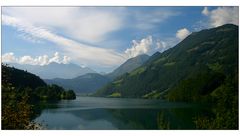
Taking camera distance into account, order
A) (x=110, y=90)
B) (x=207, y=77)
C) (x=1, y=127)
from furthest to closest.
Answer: (x=110, y=90), (x=207, y=77), (x=1, y=127)

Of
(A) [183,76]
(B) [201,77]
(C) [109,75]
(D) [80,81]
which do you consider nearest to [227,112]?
(C) [109,75]

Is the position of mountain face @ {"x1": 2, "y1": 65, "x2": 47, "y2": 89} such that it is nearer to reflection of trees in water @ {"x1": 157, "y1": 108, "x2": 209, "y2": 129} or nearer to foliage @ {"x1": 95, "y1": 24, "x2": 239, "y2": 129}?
reflection of trees in water @ {"x1": 157, "y1": 108, "x2": 209, "y2": 129}

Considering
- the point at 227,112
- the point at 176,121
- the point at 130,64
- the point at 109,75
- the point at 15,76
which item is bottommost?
the point at 176,121

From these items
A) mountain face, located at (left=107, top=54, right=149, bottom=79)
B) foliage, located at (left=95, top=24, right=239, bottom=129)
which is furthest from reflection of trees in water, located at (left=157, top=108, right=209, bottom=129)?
mountain face, located at (left=107, top=54, right=149, bottom=79)

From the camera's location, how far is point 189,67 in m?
84.2

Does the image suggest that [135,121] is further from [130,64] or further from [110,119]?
[130,64]

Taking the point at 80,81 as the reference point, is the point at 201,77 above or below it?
above

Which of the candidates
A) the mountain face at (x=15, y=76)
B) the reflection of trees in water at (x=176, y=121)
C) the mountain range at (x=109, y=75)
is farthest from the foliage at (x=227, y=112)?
the mountain face at (x=15, y=76)

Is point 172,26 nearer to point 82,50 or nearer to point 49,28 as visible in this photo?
point 82,50

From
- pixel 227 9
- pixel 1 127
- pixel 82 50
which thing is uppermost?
pixel 227 9

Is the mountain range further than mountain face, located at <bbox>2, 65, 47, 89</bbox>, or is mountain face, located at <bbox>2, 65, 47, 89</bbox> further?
the mountain range

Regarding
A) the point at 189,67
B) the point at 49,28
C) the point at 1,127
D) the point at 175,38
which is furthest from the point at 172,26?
the point at 189,67

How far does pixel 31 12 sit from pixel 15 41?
98 centimetres

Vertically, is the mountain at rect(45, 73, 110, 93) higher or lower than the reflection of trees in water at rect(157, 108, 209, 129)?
higher
